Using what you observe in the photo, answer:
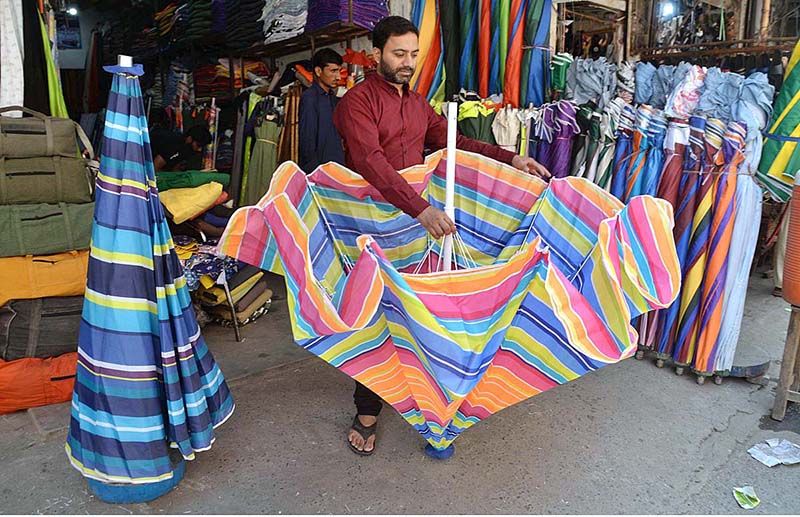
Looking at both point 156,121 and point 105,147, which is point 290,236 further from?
point 156,121

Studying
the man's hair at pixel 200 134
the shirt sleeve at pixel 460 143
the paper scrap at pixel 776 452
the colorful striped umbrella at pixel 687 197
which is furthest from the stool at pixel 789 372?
the man's hair at pixel 200 134

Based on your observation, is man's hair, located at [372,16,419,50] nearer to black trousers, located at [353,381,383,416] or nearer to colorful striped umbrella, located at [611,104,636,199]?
black trousers, located at [353,381,383,416]

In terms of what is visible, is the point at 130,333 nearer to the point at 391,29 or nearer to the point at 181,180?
the point at 391,29

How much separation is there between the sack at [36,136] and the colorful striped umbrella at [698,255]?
2914mm

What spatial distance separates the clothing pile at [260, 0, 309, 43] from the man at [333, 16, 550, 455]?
2.28m

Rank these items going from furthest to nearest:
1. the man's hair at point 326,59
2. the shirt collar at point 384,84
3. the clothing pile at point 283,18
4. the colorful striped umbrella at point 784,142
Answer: the clothing pile at point 283,18 < the man's hair at point 326,59 < the colorful striped umbrella at point 784,142 < the shirt collar at point 384,84

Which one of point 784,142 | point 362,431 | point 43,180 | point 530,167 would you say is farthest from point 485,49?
point 43,180

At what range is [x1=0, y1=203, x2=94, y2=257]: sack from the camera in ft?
8.14

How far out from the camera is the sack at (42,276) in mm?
2506

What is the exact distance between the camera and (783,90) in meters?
2.65

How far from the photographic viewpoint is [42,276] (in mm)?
2566

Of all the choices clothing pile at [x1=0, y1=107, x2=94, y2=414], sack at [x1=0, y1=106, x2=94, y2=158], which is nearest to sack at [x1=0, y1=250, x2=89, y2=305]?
clothing pile at [x1=0, y1=107, x2=94, y2=414]

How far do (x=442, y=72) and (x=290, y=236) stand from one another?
2.18 metres

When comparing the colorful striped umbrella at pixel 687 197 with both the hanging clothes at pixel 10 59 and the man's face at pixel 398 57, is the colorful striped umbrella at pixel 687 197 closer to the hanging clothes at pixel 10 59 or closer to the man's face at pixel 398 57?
the man's face at pixel 398 57
